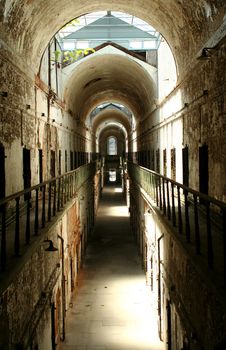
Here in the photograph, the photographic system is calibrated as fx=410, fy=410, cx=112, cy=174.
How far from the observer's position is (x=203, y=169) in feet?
27.7

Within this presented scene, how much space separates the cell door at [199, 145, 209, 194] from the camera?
27.3 ft

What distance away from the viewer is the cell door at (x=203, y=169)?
831cm

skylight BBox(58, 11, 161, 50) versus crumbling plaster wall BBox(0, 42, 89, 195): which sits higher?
skylight BBox(58, 11, 161, 50)

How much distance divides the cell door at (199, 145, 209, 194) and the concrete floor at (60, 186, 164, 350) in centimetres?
401

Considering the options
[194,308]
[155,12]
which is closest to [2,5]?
[155,12]

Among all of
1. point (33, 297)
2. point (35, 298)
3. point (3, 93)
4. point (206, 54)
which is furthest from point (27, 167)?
point (206, 54)

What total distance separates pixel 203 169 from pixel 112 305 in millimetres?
6214

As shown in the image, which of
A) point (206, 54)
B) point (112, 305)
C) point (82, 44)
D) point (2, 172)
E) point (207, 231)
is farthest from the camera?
point (82, 44)

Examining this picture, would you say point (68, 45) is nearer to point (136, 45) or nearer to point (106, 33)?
point (106, 33)

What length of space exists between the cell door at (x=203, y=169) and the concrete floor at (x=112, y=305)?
4009mm

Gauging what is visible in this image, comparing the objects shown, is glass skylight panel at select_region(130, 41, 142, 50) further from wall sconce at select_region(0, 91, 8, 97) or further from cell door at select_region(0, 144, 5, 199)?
cell door at select_region(0, 144, 5, 199)

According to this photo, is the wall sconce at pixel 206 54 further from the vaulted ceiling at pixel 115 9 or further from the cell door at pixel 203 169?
the cell door at pixel 203 169

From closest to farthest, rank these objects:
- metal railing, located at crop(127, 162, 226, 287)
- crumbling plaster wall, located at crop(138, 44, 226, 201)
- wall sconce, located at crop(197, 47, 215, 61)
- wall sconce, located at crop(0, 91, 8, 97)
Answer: metal railing, located at crop(127, 162, 226, 287) → crumbling plaster wall, located at crop(138, 44, 226, 201) → wall sconce, located at crop(197, 47, 215, 61) → wall sconce, located at crop(0, 91, 8, 97)

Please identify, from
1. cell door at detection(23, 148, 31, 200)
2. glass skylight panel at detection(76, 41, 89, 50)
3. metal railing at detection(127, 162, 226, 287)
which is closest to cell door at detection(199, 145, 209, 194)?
metal railing at detection(127, 162, 226, 287)
